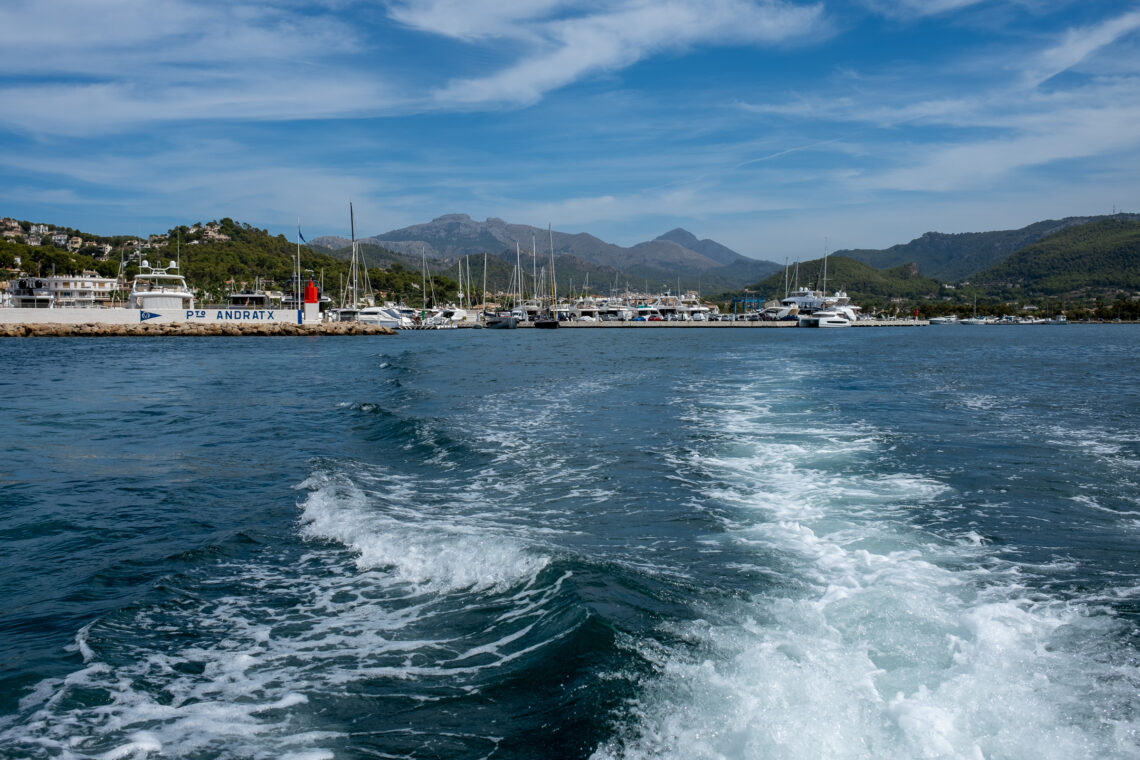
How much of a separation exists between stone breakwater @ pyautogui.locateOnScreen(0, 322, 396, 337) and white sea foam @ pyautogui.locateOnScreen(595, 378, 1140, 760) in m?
66.8

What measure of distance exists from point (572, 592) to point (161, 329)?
6736 centimetres

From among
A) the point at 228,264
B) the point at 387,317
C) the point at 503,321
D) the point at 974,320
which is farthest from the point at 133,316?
the point at 974,320

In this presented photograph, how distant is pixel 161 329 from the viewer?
62.6 meters

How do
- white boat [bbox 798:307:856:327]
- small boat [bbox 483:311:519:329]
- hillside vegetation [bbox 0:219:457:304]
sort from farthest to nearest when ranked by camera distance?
white boat [bbox 798:307:856:327], small boat [bbox 483:311:519:329], hillside vegetation [bbox 0:219:457:304]

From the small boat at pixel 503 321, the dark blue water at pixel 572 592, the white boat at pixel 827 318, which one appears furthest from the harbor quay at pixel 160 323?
the white boat at pixel 827 318

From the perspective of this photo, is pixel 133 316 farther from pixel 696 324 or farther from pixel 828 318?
pixel 828 318

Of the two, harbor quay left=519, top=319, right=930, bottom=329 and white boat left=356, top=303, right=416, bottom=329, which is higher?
white boat left=356, top=303, right=416, bottom=329

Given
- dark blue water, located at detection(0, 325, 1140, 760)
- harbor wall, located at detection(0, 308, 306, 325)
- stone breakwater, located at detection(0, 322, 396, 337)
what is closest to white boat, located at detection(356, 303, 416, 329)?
stone breakwater, located at detection(0, 322, 396, 337)

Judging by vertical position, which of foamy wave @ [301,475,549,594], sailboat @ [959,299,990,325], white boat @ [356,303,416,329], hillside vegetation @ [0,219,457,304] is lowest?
foamy wave @ [301,475,549,594]

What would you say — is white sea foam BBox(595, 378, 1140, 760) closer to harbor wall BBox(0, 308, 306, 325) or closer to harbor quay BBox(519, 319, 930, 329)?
harbor wall BBox(0, 308, 306, 325)

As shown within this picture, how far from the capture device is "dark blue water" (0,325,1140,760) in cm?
426

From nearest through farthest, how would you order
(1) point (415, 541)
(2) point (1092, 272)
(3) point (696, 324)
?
(1) point (415, 541)
(3) point (696, 324)
(2) point (1092, 272)

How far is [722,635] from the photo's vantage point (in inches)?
212

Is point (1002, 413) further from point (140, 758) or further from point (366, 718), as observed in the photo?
point (140, 758)
